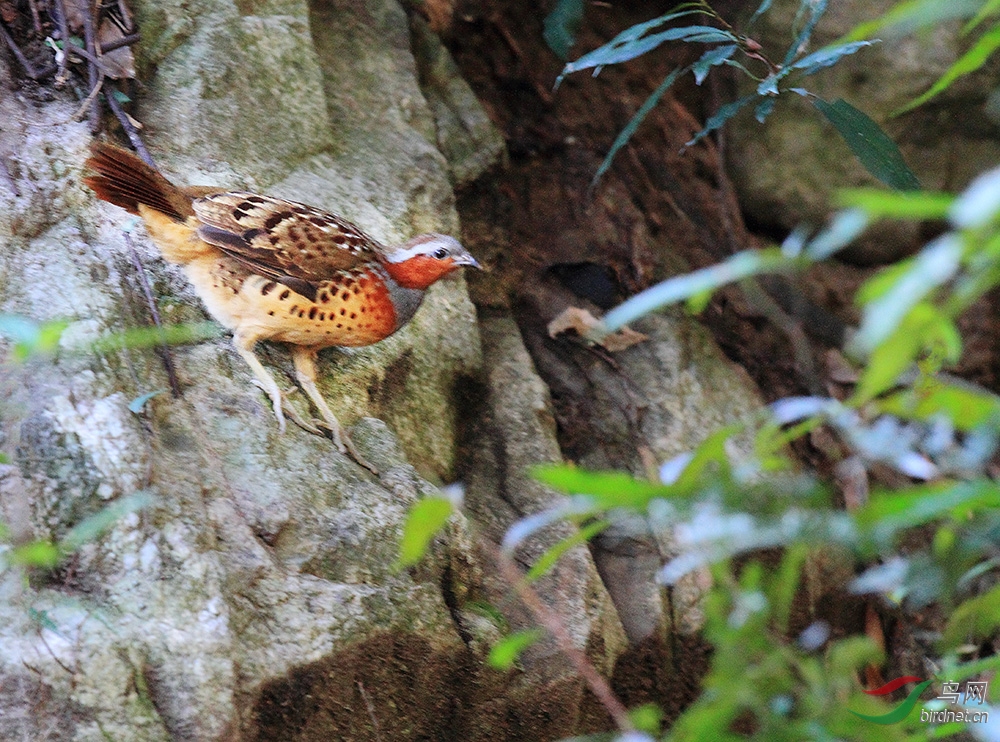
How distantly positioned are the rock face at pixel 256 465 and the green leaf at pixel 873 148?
1.66 metres

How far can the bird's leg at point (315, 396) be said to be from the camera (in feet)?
11.5

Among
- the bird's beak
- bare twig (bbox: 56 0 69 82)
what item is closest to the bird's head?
the bird's beak

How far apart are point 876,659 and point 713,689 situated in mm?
276

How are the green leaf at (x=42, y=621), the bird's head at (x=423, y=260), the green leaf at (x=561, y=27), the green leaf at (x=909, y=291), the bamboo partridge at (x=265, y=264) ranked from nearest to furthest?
1. the green leaf at (x=909, y=291)
2. the green leaf at (x=42, y=621)
3. the bamboo partridge at (x=265, y=264)
4. the bird's head at (x=423, y=260)
5. the green leaf at (x=561, y=27)

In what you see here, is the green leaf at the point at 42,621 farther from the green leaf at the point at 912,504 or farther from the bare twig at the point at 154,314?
the green leaf at the point at 912,504

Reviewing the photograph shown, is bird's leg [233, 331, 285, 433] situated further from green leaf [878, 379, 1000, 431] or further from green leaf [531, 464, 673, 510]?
green leaf [878, 379, 1000, 431]

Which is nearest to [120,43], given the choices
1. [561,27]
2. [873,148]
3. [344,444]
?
[344,444]

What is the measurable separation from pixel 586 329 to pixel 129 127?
2253 millimetres

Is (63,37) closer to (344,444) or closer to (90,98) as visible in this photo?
(90,98)

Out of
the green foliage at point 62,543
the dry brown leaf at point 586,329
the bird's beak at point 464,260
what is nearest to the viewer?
the green foliage at point 62,543

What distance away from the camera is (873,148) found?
3574 millimetres

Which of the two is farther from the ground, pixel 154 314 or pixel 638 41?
pixel 638 41

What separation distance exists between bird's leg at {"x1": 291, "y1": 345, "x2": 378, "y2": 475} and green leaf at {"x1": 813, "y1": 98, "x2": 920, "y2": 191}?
2.03m

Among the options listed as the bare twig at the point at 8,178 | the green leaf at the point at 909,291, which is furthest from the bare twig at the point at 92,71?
the green leaf at the point at 909,291
